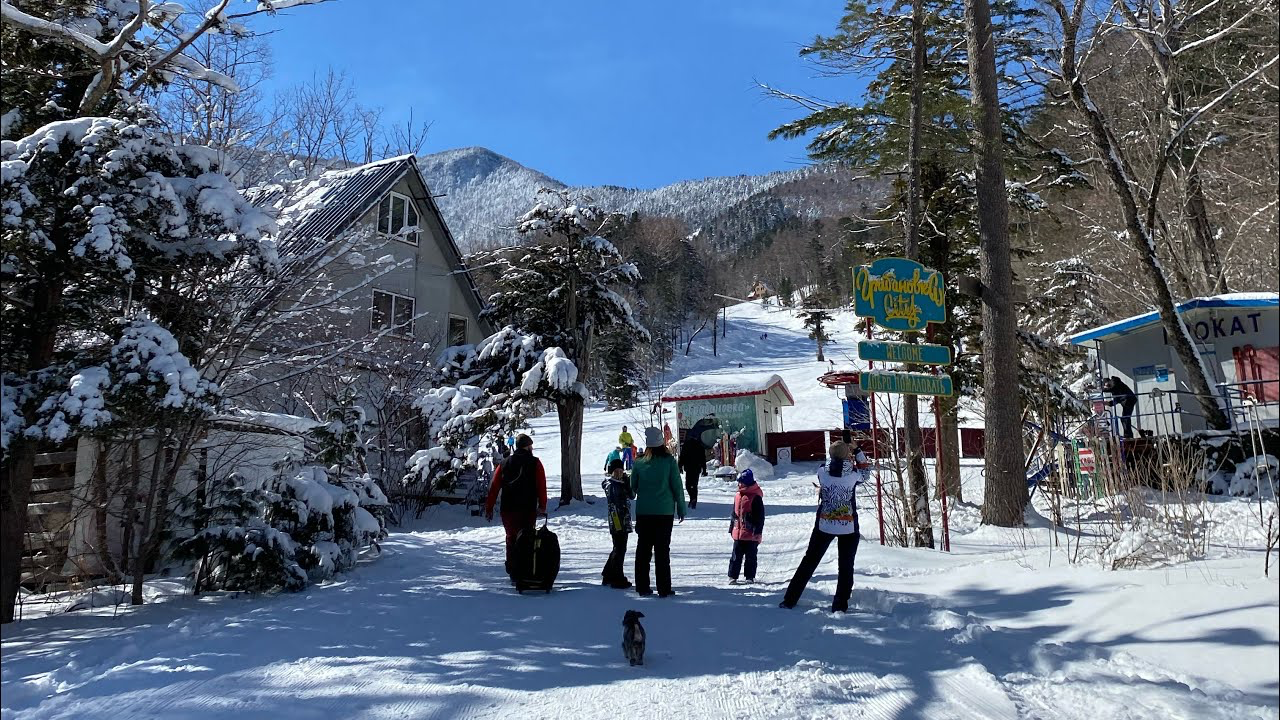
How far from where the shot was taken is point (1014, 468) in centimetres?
1192

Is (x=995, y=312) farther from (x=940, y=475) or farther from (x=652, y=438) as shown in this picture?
(x=652, y=438)

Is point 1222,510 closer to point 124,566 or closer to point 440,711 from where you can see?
point 440,711

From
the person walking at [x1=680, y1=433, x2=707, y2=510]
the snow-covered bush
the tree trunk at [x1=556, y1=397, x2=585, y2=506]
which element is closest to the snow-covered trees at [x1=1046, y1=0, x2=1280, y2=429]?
the snow-covered bush

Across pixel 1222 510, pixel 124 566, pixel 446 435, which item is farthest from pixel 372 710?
pixel 446 435

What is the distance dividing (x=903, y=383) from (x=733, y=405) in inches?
934

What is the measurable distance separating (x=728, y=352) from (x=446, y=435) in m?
76.0

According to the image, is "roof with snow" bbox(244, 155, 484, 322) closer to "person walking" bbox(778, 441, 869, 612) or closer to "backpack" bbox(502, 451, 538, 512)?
"backpack" bbox(502, 451, 538, 512)

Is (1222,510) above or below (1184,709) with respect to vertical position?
above

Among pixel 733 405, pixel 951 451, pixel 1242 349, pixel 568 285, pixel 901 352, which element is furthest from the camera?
pixel 733 405

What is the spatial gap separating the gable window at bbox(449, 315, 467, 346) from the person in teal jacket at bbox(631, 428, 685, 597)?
17.0m

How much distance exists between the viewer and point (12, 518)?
7.54 m

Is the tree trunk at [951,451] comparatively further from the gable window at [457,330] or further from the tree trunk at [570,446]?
the gable window at [457,330]

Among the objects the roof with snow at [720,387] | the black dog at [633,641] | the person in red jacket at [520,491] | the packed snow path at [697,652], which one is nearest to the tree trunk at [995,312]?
the packed snow path at [697,652]

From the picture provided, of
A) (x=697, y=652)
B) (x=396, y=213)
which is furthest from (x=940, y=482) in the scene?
(x=396, y=213)
